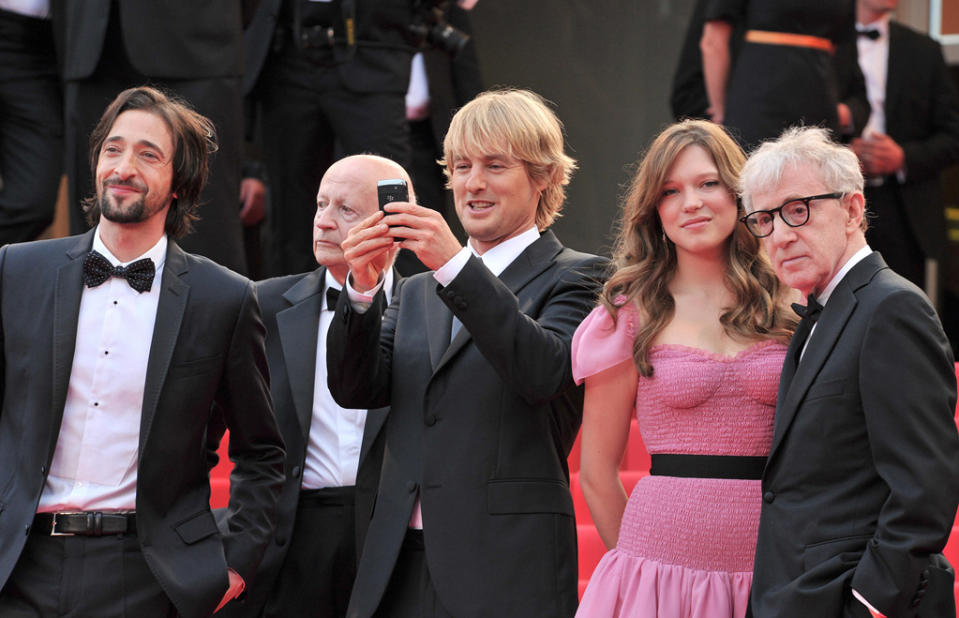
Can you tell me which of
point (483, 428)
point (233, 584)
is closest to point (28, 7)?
point (233, 584)

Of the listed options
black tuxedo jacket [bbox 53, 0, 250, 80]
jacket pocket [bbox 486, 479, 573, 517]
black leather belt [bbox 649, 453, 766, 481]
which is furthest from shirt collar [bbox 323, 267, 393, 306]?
black leather belt [bbox 649, 453, 766, 481]

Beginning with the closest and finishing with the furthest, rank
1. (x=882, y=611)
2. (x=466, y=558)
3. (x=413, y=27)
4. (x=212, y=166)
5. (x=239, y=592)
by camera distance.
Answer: (x=882, y=611), (x=466, y=558), (x=239, y=592), (x=212, y=166), (x=413, y=27)

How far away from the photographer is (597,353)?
294 centimetres

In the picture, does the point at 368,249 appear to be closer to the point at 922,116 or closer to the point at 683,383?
the point at 683,383

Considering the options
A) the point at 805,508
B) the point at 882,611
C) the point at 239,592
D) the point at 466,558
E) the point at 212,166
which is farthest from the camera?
the point at 212,166

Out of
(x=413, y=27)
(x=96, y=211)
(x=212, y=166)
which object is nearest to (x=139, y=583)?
(x=96, y=211)

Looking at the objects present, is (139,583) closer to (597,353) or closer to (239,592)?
(239,592)

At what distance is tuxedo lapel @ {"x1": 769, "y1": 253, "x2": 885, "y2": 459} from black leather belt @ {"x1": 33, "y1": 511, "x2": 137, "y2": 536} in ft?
4.68

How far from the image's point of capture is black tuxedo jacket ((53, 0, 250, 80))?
4.55 m

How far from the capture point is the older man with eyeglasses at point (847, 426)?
240cm

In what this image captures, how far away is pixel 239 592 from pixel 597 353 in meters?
1.07

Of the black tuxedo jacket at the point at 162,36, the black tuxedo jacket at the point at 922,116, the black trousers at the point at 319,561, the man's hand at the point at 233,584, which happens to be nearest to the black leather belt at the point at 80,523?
the man's hand at the point at 233,584

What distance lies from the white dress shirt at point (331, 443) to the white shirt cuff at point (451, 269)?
2.52ft

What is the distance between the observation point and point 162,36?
4570 millimetres
